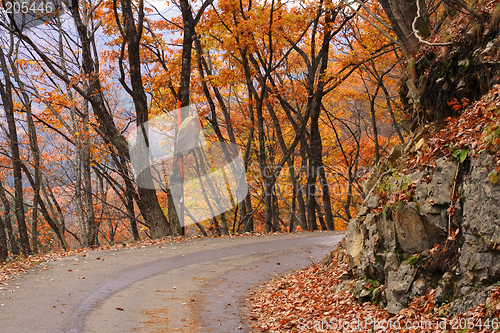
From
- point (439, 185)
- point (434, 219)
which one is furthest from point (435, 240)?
point (439, 185)

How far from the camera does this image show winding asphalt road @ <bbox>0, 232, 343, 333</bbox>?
5.96 meters

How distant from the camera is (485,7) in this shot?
6652mm

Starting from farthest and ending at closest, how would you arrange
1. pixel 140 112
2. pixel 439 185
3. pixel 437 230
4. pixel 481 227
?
1. pixel 140 112
2. pixel 439 185
3. pixel 437 230
4. pixel 481 227

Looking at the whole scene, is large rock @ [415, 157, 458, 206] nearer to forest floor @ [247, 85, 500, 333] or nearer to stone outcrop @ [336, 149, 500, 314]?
stone outcrop @ [336, 149, 500, 314]

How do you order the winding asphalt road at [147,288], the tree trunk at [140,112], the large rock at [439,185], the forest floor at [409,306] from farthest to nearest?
the tree trunk at [140,112], the winding asphalt road at [147,288], the large rock at [439,185], the forest floor at [409,306]

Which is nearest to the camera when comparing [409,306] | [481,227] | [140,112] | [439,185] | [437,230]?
[481,227]

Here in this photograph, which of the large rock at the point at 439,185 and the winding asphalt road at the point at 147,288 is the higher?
the large rock at the point at 439,185

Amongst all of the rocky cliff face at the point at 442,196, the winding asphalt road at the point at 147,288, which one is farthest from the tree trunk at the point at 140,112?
the rocky cliff face at the point at 442,196

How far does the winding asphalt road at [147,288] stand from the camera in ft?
19.5

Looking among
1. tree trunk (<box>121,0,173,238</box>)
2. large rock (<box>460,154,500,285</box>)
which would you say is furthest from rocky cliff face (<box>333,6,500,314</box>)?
tree trunk (<box>121,0,173,238</box>)

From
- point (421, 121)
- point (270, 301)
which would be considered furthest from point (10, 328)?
point (421, 121)

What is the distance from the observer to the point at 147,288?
809 cm

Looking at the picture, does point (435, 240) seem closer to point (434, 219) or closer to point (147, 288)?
point (434, 219)

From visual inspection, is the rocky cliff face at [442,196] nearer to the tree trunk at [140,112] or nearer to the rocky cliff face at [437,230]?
the rocky cliff face at [437,230]
